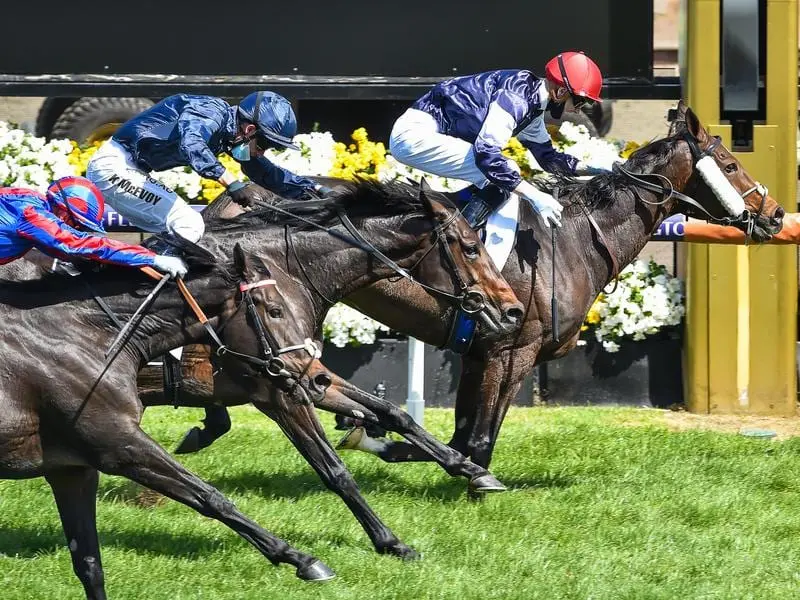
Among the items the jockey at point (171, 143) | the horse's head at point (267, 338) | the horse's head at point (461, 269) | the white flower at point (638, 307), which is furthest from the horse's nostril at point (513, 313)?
the white flower at point (638, 307)

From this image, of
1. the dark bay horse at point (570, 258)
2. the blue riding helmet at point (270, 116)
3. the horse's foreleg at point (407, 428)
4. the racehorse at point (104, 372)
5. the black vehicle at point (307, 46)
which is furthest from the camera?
the black vehicle at point (307, 46)

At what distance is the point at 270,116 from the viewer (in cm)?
624

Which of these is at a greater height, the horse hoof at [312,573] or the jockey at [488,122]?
the jockey at [488,122]

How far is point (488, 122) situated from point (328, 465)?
191cm

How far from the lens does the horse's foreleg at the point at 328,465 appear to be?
5.48m

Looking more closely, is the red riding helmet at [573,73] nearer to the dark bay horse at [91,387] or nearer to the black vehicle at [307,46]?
the dark bay horse at [91,387]

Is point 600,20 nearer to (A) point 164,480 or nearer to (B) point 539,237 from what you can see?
(B) point 539,237

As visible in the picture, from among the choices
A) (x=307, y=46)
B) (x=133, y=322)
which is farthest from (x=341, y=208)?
(x=307, y=46)

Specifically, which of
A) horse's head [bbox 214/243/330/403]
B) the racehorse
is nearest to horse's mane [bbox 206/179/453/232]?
the racehorse

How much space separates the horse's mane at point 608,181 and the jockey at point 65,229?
258 centimetres

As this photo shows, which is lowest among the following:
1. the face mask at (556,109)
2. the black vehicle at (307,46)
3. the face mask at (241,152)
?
the face mask at (241,152)

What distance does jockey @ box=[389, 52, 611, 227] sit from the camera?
253 inches

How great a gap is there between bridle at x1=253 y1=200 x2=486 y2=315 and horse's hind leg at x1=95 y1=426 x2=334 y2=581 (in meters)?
1.14

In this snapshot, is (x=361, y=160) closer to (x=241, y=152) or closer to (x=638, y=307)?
(x=638, y=307)
